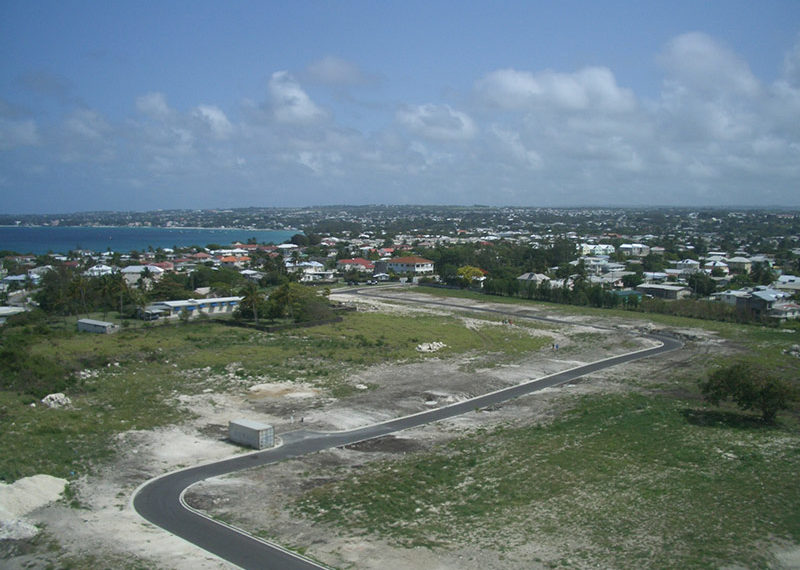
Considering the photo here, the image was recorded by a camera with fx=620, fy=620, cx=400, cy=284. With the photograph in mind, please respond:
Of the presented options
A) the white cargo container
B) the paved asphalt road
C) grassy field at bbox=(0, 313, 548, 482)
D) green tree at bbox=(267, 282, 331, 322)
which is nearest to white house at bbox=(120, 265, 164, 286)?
green tree at bbox=(267, 282, 331, 322)

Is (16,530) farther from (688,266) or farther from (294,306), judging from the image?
(688,266)

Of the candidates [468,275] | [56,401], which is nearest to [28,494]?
[56,401]

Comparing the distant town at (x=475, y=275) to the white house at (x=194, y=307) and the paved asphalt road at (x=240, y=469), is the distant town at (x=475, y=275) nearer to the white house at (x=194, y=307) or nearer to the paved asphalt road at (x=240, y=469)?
the white house at (x=194, y=307)

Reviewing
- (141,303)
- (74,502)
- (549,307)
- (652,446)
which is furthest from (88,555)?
(549,307)

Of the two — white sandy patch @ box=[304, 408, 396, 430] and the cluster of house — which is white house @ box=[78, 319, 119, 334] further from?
the cluster of house

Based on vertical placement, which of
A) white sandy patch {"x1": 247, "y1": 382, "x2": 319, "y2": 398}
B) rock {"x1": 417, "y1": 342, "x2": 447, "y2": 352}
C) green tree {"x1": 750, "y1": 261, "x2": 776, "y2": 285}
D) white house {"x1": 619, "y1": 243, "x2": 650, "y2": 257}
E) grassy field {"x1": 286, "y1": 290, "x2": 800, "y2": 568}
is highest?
white house {"x1": 619, "y1": 243, "x2": 650, "y2": 257}

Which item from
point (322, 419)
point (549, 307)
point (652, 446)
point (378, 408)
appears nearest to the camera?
point (652, 446)

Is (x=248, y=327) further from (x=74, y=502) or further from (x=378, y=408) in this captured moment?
(x=74, y=502)

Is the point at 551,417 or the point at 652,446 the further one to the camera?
the point at 551,417
